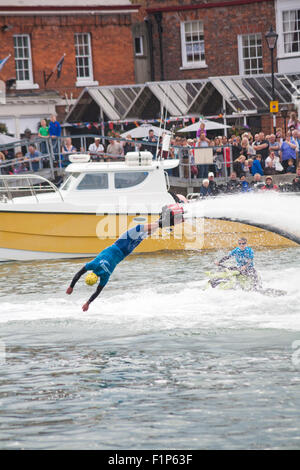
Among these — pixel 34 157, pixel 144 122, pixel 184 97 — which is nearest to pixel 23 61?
pixel 144 122

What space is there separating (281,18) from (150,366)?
108 feet

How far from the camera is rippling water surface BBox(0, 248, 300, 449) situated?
10.2 m

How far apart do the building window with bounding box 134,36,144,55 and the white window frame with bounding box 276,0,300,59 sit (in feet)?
23.3

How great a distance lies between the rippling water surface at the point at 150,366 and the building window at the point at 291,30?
24682 millimetres

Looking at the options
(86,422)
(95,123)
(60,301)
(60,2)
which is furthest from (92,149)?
(86,422)

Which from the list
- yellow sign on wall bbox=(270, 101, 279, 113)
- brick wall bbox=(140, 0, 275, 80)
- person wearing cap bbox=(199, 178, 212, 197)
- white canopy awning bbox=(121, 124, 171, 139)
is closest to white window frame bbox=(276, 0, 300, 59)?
brick wall bbox=(140, 0, 275, 80)

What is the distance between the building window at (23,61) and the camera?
42875 millimetres

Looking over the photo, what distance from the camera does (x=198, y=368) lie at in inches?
505

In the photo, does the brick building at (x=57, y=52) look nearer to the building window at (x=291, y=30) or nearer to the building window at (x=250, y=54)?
the building window at (x=250, y=54)

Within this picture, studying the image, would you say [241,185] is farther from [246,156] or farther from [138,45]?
[138,45]

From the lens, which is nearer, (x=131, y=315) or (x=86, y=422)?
(x=86, y=422)

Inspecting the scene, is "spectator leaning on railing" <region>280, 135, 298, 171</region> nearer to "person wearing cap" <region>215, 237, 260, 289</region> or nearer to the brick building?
"person wearing cap" <region>215, 237, 260, 289</region>
